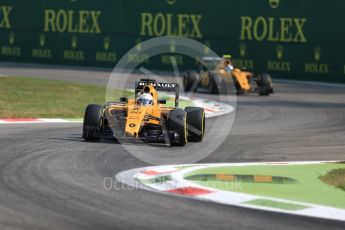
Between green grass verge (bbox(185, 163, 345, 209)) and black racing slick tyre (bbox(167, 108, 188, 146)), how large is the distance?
7.63 ft

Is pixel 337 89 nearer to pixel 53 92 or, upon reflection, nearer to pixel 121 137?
pixel 53 92

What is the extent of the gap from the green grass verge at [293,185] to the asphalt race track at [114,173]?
1047 millimetres

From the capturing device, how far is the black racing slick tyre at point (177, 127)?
15.2 m

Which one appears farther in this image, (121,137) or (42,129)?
(42,129)

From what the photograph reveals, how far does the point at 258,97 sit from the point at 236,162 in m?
15.1

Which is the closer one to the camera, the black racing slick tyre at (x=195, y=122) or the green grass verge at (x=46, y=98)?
the black racing slick tyre at (x=195, y=122)

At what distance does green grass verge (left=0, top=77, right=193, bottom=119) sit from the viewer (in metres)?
21.1

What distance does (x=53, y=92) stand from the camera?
87.0 ft

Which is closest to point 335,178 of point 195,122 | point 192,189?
point 192,189

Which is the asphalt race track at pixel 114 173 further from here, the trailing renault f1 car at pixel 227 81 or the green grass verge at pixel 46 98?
the trailing renault f1 car at pixel 227 81

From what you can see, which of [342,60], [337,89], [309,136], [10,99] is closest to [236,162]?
[309,136]

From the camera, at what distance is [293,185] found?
455 inches

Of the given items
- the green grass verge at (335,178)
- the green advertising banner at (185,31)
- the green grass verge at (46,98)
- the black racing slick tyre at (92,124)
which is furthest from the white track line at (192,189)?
the green advertising banner at (185,31)

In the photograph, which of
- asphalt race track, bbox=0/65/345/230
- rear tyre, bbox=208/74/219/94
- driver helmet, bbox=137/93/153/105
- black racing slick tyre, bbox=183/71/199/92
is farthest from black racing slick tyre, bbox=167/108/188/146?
black racing slick tyre, bbox=183/71/199/92
